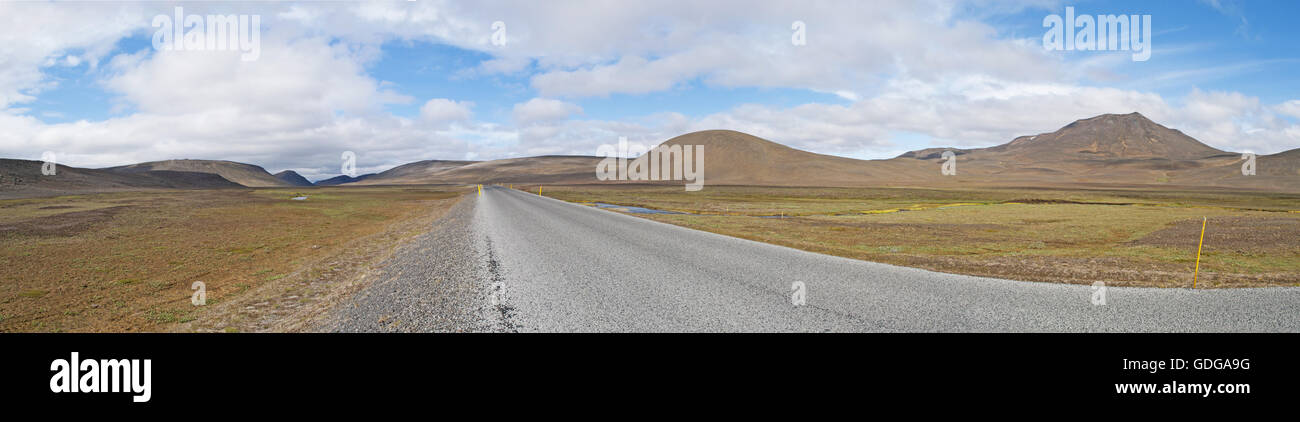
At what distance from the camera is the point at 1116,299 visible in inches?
406

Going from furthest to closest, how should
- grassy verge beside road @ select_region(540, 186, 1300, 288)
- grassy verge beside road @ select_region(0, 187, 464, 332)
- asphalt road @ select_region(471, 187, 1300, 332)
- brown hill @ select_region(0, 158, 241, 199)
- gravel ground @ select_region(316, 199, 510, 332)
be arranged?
brown hill @ select_region(0, 158, 241, 199) → grassy verge beside road @ select_region(540, 186, 1300, 288) → grassy verge beside road @ select_region(0, 187, 464, 332) → gravel ground @ select_region(316, 199, 510, 332) → asphalt road @ select_region(471, 187, 1300, 332)

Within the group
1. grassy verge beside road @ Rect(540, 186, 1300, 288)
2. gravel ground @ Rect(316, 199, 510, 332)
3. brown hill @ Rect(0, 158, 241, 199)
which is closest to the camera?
gravel ground @ Rect(316, 199, 510, 332)

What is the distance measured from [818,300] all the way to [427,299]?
744 centimetres

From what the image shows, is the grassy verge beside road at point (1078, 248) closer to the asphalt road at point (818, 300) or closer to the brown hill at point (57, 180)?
the asphalt road at point (818, 300)

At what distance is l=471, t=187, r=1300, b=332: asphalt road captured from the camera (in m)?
8.53

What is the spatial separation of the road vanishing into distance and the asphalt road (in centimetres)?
3

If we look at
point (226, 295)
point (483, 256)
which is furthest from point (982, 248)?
point (226, 295)

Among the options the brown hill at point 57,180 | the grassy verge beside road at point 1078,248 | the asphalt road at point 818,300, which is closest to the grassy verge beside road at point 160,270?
the asphalt road at point 818,300

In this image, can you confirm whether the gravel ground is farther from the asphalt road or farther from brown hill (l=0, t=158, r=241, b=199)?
brown hill (l=0, t=158, r=241, b=199)

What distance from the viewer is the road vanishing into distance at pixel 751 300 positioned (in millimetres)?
8547

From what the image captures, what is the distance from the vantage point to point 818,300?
33.2 ft

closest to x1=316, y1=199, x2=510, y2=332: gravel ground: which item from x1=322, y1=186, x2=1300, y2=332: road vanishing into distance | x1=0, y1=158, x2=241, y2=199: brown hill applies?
x1=322, y1=186, x2=1300, y2=332: road vanishing into distance

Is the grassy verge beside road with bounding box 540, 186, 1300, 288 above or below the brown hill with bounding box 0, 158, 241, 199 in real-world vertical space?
below
